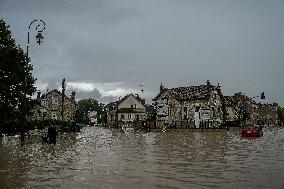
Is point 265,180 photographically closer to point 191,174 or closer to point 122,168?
point 191,174

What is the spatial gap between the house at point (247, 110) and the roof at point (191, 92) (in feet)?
28.3

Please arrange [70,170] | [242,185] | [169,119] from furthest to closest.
Answer: [169,119] < [70,170] < [242,185]

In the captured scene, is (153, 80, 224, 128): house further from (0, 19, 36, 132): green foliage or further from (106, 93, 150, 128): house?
(0, 19, 36, 132): green foliage

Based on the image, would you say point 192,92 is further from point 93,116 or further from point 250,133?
point 93,116

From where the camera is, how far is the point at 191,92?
66.2 meters

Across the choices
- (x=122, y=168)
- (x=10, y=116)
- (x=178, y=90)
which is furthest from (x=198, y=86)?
(x=122, y=168)

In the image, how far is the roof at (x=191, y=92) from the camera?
63.6 m

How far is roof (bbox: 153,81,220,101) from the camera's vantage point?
63562 millimetres

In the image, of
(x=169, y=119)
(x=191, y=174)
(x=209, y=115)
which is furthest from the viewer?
(x=169, y=119)

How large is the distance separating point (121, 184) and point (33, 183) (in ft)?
8.47

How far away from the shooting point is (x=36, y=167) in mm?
14398

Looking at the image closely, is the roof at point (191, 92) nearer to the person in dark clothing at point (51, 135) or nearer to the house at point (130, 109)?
the house at point (130, 109)

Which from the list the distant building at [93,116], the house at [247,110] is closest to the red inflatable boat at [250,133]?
the house at [247,110]

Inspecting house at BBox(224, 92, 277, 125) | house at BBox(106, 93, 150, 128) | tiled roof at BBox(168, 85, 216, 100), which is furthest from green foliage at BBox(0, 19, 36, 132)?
house at BBox(106, 93, 150, 128)
